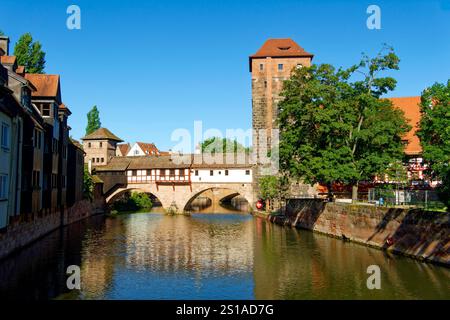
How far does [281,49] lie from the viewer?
64625 millimetres

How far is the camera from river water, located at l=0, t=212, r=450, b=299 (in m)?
Answer: 18.9

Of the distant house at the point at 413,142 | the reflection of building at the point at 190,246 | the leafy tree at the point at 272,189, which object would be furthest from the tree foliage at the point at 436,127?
the leafy tree at the point at 272,189

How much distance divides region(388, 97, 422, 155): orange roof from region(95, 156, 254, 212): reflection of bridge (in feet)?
71.1

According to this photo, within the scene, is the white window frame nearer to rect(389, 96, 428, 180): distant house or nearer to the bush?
rect(389, 96, 428, 180): distant house

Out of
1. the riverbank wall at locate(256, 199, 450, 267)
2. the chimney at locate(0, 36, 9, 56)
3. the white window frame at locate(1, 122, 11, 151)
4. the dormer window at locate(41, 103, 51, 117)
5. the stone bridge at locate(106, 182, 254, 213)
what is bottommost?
the riverbank wall at locate(256, 199, 450, 267)

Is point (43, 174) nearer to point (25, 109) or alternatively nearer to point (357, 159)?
point (25, 109)

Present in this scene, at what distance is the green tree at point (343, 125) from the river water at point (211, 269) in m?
6.32

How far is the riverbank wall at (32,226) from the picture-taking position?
81.4ft

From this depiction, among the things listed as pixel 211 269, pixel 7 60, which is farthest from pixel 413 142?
pixel 7 60

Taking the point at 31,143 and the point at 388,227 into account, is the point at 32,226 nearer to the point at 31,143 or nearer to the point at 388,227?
the point at 31,143

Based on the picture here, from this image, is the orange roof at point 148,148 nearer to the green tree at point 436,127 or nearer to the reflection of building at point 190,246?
the reflection of building at point 190,246

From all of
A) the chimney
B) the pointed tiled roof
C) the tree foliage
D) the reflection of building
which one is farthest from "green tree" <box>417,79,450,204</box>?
the pointed tiled roof

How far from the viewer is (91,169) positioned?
2475 inches
